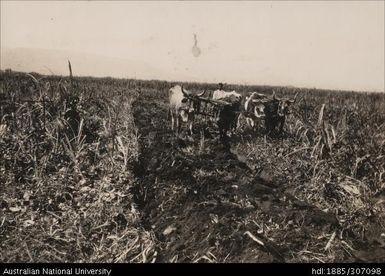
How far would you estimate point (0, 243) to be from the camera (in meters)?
4.52

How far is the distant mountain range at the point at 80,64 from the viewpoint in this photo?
8625 cm

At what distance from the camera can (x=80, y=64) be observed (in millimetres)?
116438

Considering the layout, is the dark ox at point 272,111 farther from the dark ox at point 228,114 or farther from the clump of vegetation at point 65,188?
the clump of vegetation at point 65,188

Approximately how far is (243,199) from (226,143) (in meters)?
2.97

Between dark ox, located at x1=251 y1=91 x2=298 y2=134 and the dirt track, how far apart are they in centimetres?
193

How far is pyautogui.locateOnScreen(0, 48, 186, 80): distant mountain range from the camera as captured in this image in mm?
86250

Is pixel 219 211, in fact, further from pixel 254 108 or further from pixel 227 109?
pixel 254 108

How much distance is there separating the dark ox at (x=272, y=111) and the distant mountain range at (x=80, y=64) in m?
72.8

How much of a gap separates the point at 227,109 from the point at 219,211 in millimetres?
3740
